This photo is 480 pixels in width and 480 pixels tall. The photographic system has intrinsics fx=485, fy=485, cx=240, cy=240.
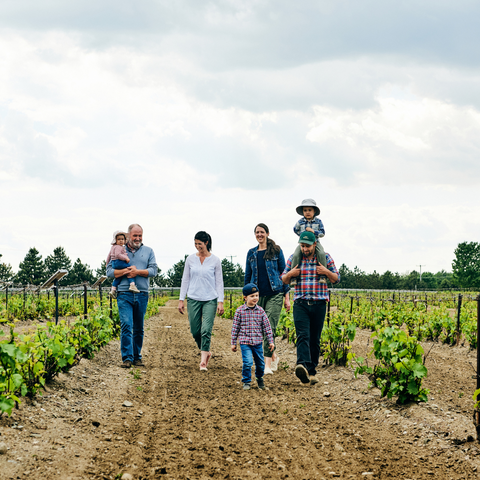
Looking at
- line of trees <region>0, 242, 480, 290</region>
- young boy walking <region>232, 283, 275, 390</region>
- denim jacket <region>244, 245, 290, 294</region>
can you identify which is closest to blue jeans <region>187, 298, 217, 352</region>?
denim jacket <region>244, 245, 290, 294</region>

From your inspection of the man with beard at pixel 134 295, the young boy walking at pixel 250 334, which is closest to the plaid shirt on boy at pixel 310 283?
the young boy walking at pixel 250 334

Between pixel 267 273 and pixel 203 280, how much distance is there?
0.83 m

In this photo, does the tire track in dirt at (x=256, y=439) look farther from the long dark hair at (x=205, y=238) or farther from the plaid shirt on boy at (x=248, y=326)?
the long dark hair at (x=205, y=238)

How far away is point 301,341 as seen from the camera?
5527mm

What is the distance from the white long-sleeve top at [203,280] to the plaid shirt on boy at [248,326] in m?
0.70

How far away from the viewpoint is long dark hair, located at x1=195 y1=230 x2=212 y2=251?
628 centimetres

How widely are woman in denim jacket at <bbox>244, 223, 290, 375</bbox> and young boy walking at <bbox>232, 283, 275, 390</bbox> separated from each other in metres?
0.61

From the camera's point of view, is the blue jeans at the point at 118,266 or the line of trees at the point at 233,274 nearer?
the blue jeans at the point at 118,266

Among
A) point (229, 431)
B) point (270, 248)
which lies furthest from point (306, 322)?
point (229, 431)

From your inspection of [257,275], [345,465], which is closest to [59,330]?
[257,275]

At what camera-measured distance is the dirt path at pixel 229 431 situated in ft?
10.0

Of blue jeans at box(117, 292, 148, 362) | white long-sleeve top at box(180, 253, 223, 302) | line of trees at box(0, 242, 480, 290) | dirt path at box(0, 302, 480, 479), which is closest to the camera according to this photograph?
dirt path at box(0, 302, 480, 479)

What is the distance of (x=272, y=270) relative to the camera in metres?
6.14

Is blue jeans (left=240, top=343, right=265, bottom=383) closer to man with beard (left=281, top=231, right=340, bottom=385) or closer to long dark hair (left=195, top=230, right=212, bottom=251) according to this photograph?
man with beard (left=281, top=231, right=340, bottom=385)
